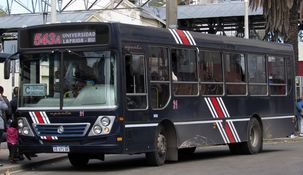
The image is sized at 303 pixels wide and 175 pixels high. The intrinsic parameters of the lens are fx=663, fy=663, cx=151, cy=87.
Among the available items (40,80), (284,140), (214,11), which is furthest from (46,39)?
(214,11)

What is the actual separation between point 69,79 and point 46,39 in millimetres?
1101

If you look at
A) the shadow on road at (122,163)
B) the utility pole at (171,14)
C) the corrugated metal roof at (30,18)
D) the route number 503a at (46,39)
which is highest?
the corrugated metal roof at (30,18)

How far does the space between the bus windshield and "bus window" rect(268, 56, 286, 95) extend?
24.1ft

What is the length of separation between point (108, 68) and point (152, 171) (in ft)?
7.66

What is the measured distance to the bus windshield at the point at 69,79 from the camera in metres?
13.8

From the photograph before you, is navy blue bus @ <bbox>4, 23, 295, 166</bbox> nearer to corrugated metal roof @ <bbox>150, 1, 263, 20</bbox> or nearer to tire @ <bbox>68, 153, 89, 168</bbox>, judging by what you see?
tire @ <bbox>68, 153, 89, 168</bbox>

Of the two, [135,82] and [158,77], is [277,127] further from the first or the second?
[135,82]

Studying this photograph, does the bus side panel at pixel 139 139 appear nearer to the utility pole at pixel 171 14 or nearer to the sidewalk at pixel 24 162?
the sidewalk at pixel 24 162

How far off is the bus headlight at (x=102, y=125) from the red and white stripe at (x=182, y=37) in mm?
3153

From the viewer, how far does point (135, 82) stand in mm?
14234

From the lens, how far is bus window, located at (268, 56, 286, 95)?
19812 mm

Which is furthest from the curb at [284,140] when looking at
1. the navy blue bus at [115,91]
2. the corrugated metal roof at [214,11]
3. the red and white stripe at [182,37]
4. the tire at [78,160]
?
the corrugated metal roof at [214,11]

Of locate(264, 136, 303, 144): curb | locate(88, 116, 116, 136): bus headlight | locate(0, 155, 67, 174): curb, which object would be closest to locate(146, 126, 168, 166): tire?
locate(88, 116, 116, 136): bus headlight

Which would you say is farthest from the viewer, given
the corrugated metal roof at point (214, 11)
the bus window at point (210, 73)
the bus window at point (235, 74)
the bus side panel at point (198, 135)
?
the corrugated metal roof at point (214, 11)
